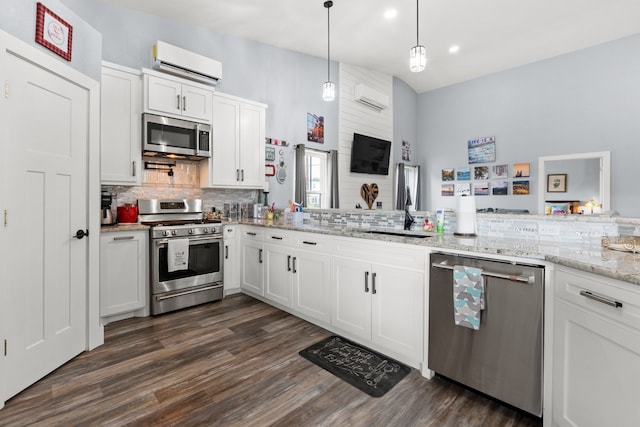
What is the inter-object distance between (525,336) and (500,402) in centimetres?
51

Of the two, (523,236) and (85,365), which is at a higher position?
(523,236)

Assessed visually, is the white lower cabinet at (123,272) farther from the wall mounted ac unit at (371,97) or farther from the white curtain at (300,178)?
the wall mounted ac unit at (371,97)

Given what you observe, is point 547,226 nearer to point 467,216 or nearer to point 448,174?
point 467,216

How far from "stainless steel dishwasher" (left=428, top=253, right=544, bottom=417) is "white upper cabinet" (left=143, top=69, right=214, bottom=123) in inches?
122

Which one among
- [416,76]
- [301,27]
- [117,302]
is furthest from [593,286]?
[416,76]

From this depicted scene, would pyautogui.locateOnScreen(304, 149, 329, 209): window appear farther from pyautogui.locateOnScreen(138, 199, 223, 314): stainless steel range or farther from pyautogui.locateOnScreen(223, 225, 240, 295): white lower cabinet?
pyautogui.locateOnScreen(138, 199, 223, 314): stainless steel range

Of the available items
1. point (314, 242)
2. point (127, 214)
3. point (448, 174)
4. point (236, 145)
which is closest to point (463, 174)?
point (448, 174)

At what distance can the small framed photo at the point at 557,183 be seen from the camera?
5.35 m

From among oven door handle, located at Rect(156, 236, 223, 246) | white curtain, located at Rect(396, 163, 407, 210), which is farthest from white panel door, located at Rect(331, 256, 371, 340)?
white curtain, located at Rect(396, 163, 407, 210)

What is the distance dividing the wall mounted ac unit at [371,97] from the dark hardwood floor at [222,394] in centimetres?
458

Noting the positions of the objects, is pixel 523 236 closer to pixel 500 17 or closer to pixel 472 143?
pixel 500 17

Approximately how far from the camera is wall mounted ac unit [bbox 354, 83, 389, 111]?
19.0 ft

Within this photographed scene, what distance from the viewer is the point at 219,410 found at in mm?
1784

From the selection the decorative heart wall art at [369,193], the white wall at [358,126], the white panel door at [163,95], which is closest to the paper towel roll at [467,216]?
the white panel door at [163,95]
